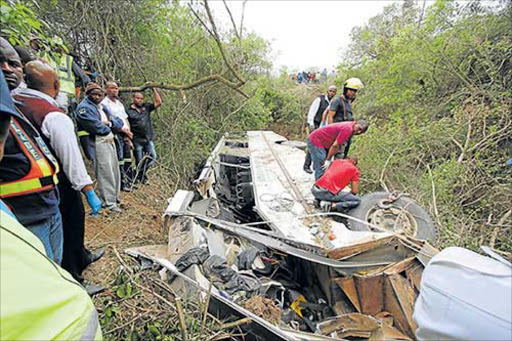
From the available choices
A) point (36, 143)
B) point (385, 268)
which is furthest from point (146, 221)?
point (385, 268)

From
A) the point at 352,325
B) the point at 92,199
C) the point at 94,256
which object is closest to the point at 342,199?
the point at 352,325

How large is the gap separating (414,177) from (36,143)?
16.0 ft

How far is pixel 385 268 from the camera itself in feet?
7.39

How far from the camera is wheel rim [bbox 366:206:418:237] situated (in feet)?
9.37

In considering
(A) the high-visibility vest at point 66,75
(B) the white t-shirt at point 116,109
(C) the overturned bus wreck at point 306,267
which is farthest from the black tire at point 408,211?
(A) the high-visibility vest at point 66,75

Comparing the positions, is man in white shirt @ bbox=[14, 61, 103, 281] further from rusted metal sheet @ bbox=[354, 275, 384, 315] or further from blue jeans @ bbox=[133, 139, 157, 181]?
rusted metal sheet @ bbox=[354, 275, 384, 315]

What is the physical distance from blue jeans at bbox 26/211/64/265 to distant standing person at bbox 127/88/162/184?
8.32 feet

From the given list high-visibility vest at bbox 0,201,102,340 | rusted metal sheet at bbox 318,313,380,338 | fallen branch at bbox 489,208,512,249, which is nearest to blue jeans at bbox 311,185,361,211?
rusted metal sheet at bbox 318,313,380,338

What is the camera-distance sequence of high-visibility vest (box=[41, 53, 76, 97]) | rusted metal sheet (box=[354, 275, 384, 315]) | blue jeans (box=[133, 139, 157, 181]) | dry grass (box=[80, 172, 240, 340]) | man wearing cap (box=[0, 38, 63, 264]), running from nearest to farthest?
man wearing cap (box=[0, 38, 63, 264]), dry grass (box=[80, 172, 240, 340]), rusted metal sheet (box=[354, 275, 384, 315]), high-visibility vest (box=[41, 53, 76, 97]), blue jeans (box=[133, 139, 157, 181])

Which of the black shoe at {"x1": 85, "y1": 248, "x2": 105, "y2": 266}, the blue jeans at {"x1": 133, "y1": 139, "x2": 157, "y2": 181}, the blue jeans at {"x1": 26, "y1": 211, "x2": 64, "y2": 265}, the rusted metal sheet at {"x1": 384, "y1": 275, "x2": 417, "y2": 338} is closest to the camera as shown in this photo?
the blue jeans at {"x1": 26, "y1": 211, "x2": 64, "y2": 265}

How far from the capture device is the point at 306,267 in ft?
9.10

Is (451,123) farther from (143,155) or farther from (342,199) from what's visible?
(143,155)

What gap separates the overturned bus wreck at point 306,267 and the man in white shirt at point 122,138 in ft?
3.83

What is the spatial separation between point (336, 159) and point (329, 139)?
324 mm
